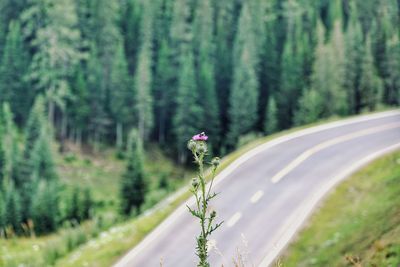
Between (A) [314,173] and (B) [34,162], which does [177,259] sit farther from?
(B) [34,162]

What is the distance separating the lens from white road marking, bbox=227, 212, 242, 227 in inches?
708

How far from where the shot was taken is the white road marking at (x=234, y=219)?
59.0 feet

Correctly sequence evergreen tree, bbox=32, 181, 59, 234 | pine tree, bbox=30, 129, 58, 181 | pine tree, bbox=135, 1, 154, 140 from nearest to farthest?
evergreen tree, bbox=32, 181, 59, 234
pine tree, bbox=30, 129, 58, 181
pine tree, bbox=135, 1, 154, 140

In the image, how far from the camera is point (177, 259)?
52.5ft

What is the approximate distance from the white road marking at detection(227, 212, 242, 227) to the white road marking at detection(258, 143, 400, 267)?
1532 millimetres

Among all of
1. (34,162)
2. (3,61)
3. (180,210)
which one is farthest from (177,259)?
(3,61)

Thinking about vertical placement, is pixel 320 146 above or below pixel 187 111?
above

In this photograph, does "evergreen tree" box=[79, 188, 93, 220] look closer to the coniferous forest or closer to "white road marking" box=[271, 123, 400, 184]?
the coniferous forest

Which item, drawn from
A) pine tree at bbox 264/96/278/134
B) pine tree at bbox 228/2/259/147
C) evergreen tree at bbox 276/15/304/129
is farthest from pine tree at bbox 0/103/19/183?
evergreen tree at bbox 276/15/304/129

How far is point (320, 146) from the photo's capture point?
1019 inches

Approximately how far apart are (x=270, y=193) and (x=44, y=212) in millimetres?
20715

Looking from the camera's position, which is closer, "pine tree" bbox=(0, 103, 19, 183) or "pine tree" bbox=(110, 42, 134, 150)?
"pine tree" bbox=(0, 103, 19, 183)

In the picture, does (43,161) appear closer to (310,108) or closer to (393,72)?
(310,108)

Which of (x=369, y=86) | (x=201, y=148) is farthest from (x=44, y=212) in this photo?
(x=369, y=86)
